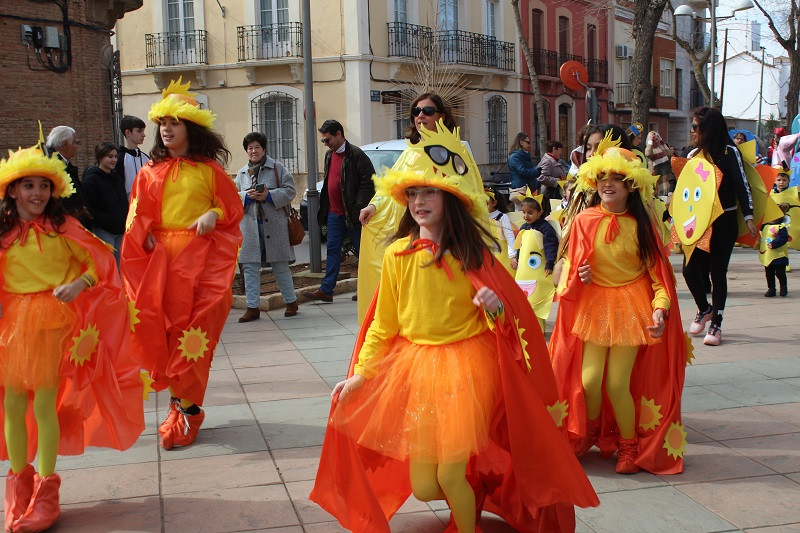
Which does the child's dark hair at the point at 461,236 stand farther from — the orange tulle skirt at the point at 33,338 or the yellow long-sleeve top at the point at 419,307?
the orange tulle skirt at the point at 33,338

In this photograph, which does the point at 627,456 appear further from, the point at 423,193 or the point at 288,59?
the point at 288,59

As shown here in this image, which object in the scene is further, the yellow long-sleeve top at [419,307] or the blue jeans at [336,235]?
the blue jeans at [336,235]

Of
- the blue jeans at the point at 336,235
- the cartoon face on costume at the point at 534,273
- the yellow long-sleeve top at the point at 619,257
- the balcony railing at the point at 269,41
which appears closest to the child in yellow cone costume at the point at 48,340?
the yellow long-sleeve top at the point at 619,257

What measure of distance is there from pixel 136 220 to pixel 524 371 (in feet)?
9.30

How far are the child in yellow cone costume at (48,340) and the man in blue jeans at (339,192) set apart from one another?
17.9 feet

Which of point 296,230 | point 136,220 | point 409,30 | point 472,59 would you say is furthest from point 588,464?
point 472,59

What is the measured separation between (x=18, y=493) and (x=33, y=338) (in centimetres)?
70

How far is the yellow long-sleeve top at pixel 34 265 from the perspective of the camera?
441 centimetres

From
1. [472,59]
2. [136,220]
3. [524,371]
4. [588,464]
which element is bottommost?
[588,464]

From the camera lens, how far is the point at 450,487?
366 centimetres

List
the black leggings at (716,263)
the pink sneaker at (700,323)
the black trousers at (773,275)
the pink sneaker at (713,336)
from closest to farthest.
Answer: the black leggings at (716,263), the pink sneaker at (713,336), the pink sneaker at (700,323), the black trousers at (773,275)

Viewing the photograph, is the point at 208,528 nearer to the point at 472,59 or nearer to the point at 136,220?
the point at 136,220

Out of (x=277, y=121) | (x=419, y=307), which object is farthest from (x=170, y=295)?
(x=277, y=121)

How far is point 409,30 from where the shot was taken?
29.4m
